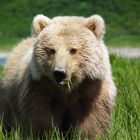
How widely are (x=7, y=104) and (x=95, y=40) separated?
1.27m

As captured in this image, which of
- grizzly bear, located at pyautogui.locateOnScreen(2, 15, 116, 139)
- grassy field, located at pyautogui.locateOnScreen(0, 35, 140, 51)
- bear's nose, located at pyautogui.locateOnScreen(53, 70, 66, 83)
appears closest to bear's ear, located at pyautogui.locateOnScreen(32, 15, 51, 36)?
grizzly bear, located at pyautogui.locateOnScreen(2, 15, 116, 139)

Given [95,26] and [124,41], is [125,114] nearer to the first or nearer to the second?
[95,26]

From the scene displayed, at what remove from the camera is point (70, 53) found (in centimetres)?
558

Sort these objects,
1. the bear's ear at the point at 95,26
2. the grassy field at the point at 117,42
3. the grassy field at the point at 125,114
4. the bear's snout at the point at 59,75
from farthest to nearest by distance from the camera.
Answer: the grassy field at the point at 117,42 < the bear's ear at the point at 95,26 < the bear's snout at the point at 59,75 < the grassy field at the point at 125,114

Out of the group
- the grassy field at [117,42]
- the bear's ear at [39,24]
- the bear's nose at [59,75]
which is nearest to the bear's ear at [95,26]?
the bear's ear at [39,24]

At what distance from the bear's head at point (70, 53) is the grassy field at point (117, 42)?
47.0 ft

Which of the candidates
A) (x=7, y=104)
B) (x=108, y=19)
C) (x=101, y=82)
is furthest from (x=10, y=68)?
(x=108, y=19)

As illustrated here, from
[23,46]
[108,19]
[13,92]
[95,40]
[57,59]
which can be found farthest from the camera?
[108,19]

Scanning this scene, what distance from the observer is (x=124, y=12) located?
23.3m

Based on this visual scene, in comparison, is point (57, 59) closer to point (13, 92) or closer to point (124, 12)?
point (13, 92)

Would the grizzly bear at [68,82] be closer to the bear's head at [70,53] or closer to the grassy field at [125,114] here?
the bear's head at [70,53]

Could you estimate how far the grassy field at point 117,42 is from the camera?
67.5ft

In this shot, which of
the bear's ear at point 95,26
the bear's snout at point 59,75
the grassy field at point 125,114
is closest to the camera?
the grassy field at point 125,114

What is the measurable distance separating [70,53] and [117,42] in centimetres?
1521
